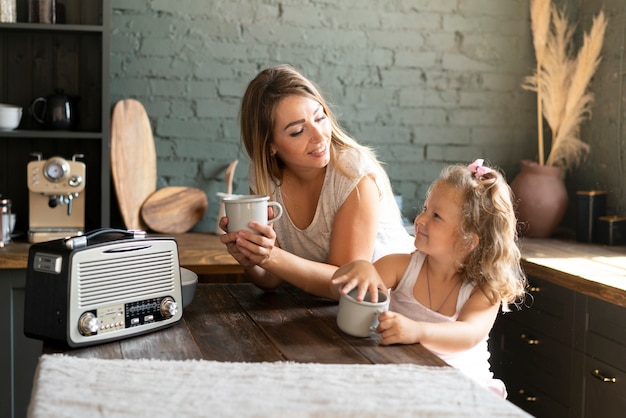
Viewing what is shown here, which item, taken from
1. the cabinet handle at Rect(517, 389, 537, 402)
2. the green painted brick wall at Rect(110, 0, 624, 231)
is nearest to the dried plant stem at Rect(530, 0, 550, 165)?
the green painted brick wall at Rect(110, 0, 624, 231)

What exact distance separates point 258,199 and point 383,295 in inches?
14.0

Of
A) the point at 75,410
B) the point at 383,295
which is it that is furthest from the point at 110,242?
the point at 383,295

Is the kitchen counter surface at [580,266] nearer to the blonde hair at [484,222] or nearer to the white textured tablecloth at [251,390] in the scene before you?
the blonde hair at [484,222]

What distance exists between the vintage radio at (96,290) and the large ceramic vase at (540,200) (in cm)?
225

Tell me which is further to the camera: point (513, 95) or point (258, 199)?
point (513, 95)

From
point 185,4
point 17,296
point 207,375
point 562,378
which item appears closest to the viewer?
point 207,375

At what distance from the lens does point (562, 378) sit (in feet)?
9.60

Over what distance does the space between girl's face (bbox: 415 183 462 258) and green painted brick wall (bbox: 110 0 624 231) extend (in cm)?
184

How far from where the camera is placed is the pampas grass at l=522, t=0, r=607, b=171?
11.9ft

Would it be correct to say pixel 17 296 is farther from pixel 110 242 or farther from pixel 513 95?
pixel 513 95

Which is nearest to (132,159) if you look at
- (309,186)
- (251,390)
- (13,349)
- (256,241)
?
(13,349)

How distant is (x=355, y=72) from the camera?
3.84 m

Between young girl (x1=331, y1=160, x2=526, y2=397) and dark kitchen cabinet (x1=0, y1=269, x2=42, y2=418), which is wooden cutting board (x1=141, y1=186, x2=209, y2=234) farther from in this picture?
young girl (x1=331, y1=160, x2=526, y2=397)

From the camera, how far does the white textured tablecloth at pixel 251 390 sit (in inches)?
51.9
